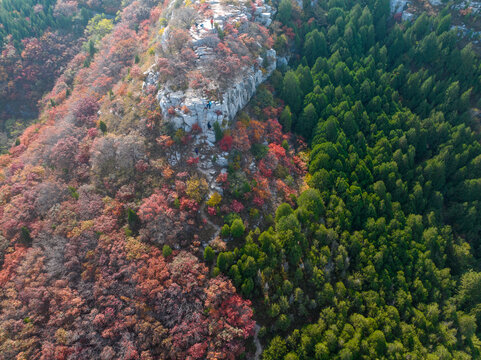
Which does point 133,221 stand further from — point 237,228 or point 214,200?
point 237,228

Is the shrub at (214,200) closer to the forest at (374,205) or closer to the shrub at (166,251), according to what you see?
the forest at (374,205)

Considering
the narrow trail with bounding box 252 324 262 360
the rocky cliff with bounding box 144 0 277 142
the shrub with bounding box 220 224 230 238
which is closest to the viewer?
the narrow trail with bounding box 252 324 262 360

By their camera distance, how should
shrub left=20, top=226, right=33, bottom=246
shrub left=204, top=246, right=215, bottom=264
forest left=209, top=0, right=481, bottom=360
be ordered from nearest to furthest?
shrub left=204, top=246, right=215, bottom=264
forest left=209, top=0, right=481, bottom=360
shrub left=20, top=226, right=33, bottom=246

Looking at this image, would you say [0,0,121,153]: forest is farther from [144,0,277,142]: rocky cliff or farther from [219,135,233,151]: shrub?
[219,135,233,151]: shrub

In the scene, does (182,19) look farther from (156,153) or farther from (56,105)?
(56,105)

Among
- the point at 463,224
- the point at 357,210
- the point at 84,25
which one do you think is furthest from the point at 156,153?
the point at 84,25

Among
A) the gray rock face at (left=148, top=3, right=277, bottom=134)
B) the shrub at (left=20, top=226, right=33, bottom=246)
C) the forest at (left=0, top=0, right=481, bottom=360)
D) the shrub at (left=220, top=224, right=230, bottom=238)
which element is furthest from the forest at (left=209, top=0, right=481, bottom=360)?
the shrub at (left=20, top=226, right=33, bottom=246)

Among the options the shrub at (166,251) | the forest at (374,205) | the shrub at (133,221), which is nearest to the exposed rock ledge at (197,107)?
the forest at (374,205)

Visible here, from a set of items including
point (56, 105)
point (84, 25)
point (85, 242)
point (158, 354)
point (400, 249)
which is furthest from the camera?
point (84, 25)

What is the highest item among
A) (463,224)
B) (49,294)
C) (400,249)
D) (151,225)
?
(151,225)
